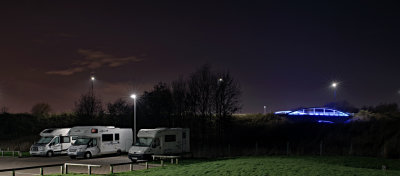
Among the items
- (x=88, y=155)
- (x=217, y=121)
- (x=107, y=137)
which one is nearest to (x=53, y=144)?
(x=88, y=155)

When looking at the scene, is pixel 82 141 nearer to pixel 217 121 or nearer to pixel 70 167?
pixel 70 167

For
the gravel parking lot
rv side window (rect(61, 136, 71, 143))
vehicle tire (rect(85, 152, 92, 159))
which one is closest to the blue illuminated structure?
rv side window (rect(61, 136, 71, 143))

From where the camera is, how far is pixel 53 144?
122ft

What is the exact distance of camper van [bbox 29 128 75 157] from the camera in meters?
36.8

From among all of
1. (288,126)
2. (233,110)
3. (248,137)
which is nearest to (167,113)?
(233,110)

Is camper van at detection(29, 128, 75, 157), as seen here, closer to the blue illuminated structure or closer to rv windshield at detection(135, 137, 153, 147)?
rv windshield at detection(135, 137, 153, 147)

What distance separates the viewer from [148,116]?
191ft

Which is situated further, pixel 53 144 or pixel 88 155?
pixel 53 144

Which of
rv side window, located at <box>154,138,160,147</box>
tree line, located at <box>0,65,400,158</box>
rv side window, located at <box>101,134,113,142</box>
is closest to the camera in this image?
rv side window, located at <box>154,138,160,147</box>

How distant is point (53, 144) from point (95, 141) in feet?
17.2

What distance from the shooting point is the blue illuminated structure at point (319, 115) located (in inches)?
2569

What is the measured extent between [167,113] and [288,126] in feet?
70.4

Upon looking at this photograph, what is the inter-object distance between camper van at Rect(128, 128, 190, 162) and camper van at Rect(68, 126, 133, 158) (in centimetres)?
404

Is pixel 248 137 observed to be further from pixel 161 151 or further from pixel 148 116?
pixel 161 151
